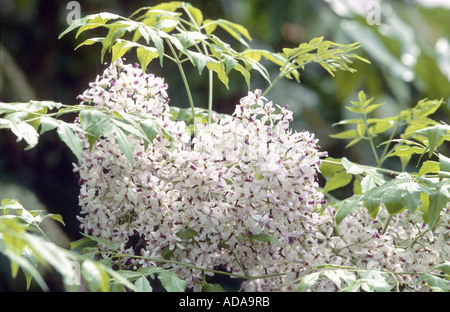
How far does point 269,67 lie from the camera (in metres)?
3.13

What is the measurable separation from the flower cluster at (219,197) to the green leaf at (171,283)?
3cm

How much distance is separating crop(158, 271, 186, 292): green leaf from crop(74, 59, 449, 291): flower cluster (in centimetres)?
3

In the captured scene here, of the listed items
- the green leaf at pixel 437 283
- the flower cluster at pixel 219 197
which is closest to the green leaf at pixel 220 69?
the flower cluster at pixel 219 197

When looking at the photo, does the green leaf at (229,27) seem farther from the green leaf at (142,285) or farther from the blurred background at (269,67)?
the blurred background at (269,67)

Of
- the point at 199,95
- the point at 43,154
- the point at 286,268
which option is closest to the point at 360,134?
→ the point at 286,268

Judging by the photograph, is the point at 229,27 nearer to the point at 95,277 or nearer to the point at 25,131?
the point at 25,131

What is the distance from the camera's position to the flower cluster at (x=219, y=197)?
78cm

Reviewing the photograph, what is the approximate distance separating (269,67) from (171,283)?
2.51 m

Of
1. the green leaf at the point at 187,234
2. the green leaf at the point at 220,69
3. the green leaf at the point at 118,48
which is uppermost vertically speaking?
the green leaf at the point at 118,48

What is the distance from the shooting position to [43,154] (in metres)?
2.97

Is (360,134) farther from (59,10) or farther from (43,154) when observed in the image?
(59,10)

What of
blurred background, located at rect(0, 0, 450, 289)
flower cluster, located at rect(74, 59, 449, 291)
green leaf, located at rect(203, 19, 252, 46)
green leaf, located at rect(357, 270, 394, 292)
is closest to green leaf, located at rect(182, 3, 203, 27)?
green leaf, located at rect(203, 19, 252, 46)

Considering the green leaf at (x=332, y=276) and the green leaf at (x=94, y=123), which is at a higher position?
the green leaf at (x=94, y=123)

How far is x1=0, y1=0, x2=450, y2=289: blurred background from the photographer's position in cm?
268
